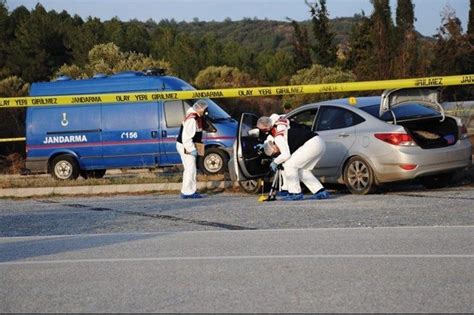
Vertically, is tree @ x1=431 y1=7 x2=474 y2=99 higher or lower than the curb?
higher

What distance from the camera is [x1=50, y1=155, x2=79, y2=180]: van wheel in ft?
68.8

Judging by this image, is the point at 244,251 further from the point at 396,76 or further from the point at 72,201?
the point at 396,76

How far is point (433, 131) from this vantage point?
575 inches

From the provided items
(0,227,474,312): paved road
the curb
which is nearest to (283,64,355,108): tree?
the curb

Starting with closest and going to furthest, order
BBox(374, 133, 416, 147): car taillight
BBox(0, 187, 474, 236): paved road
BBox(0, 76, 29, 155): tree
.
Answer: BBox(0, 187, 474, 236): paved road
BBox(374, 133, 416, 147): car taillight
BBox(0, 76, 29, 155): tree

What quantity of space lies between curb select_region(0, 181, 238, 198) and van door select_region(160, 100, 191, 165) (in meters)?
3.10

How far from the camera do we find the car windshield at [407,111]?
14488 millimetres

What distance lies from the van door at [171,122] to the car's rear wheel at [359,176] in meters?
6.60

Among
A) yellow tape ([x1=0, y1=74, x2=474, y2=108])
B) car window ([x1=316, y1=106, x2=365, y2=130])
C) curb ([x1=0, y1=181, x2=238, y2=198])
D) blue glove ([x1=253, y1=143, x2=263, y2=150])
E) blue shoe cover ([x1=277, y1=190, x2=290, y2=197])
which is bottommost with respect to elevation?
curb ([x1=0, y1=181, x2=238, y2=198])

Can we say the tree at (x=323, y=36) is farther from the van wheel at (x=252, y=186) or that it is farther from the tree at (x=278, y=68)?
the van wheel at (x=252, y=186)

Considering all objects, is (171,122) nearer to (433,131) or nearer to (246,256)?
(433,131)

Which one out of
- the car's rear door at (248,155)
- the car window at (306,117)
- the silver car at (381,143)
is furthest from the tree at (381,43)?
the car's rear door at (248,155)

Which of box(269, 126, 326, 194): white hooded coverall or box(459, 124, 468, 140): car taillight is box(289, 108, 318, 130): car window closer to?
box(269, 126, 326, 194): white hooded coverall

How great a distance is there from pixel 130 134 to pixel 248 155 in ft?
20.8
